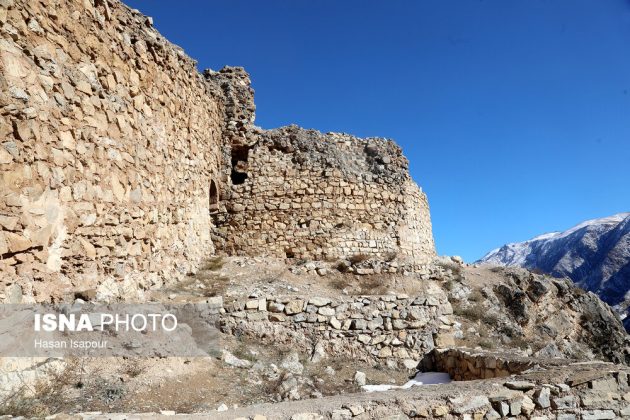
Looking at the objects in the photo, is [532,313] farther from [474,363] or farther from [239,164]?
[239,164]

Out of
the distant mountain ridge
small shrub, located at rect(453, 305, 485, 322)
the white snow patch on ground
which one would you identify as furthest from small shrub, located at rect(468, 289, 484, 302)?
the distant mountain ridge

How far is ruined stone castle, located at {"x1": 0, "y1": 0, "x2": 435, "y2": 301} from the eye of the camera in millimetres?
4723

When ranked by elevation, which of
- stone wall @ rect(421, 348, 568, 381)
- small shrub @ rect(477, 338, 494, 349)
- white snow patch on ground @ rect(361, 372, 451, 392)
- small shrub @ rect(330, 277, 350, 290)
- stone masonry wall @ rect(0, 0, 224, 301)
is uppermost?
stone masonry wall @ rect(0, 0, 224, 301)

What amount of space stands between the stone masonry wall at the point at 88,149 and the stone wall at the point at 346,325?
1.91 m

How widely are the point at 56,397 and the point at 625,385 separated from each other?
581 cm

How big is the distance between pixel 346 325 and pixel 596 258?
5755cm

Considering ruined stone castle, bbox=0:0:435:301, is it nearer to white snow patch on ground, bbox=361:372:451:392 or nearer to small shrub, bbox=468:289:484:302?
small shrub, bbox=468:289:484:302

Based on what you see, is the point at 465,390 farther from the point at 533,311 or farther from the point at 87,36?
the point at 533,311

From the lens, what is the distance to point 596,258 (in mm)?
53406

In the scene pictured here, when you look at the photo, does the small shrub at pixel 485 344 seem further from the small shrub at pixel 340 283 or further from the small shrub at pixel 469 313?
the small shrub at pixel 340 283

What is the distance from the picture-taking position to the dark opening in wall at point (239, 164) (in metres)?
12.8

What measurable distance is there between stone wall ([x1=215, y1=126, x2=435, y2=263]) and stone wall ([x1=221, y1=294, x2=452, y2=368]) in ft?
14.0

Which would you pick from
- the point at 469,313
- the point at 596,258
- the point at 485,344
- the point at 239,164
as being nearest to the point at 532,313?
the point at 469,313

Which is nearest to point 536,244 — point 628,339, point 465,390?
point 628,339
